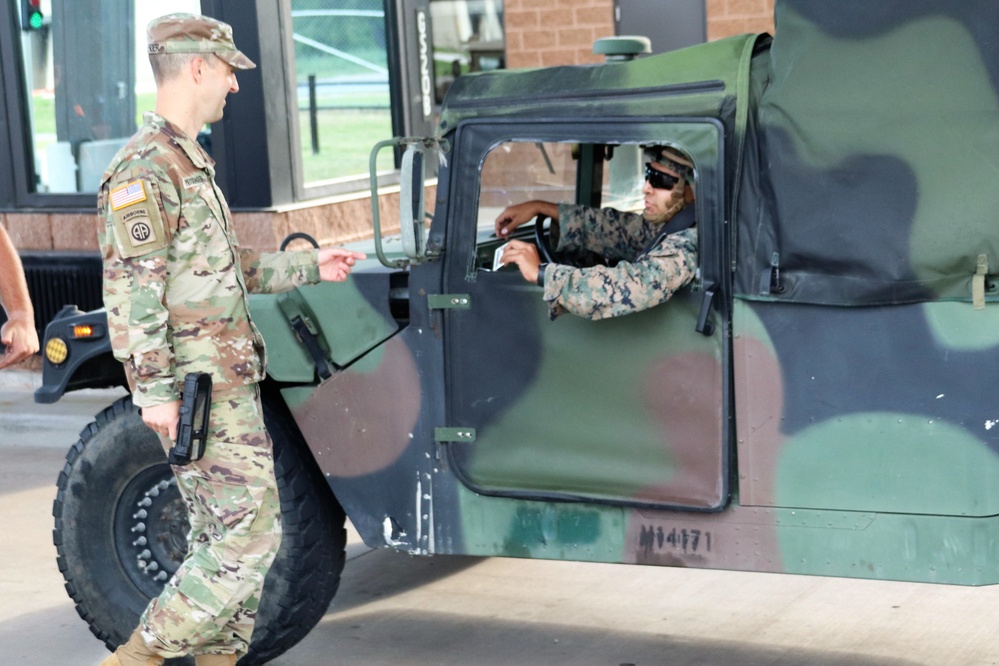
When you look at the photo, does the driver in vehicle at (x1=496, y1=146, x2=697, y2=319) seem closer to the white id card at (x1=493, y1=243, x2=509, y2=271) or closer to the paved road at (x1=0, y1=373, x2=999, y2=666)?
the white id card at (x1=493, y1=243, x2=509, y2=271)

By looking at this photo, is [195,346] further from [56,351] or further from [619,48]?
[619,48]

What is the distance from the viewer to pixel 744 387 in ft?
12.1

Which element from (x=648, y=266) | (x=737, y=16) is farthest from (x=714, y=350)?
(x=737, y=16)

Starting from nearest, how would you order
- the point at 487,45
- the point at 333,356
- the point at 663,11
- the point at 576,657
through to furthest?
the point at 333,356, the point at 576,657, the point at 663,11, the point at 487,45

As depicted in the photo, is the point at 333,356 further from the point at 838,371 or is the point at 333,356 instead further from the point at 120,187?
the point at 838,371

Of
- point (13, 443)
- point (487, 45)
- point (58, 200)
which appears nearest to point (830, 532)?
point (13, 443)

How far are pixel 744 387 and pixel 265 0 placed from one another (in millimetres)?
5357

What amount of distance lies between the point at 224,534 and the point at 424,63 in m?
6.57

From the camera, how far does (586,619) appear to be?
4.82 meters

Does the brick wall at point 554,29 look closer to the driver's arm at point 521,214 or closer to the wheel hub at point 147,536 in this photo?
the driver's arm at point 521,214

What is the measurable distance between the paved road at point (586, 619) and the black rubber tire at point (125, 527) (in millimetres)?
274

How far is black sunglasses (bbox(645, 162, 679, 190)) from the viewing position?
3.93m

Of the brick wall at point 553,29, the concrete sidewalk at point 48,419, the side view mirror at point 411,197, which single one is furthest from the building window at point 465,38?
the side view mirror at point 411,197

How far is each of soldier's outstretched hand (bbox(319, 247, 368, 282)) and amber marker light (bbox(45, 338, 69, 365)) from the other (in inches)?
42.0
